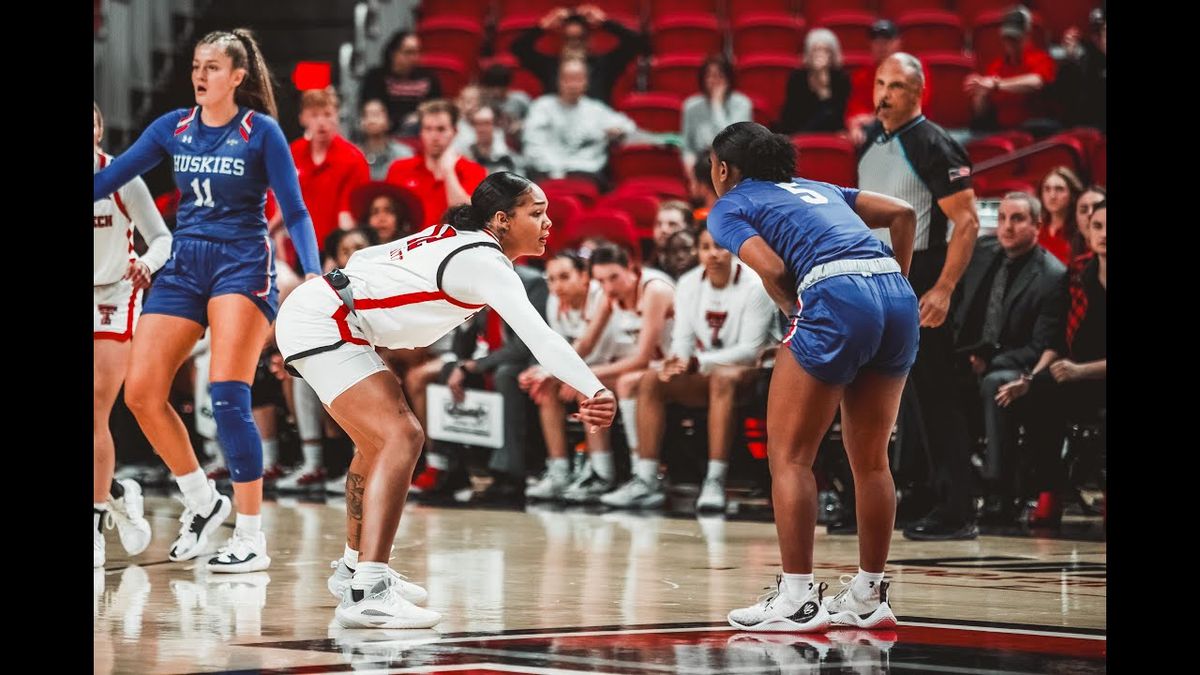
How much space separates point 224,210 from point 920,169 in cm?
247

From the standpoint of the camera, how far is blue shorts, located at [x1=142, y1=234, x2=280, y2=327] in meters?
5.11

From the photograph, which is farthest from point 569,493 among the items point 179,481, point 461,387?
point 179,481

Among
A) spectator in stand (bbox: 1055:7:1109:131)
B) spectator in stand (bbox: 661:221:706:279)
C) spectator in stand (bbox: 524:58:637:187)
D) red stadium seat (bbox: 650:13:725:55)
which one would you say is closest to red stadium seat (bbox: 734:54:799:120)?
red stadium seat (bbox: 650:13:725:55)

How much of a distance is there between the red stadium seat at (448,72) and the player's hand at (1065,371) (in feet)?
19.7

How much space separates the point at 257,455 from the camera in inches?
205

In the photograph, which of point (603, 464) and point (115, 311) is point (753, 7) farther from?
point (115, 311)

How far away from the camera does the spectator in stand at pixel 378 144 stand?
9.66 meters

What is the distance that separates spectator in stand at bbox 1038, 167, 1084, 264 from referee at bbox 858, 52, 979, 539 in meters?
1.82

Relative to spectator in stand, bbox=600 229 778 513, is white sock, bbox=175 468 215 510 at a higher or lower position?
Result: lower

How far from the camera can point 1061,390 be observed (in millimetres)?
6586

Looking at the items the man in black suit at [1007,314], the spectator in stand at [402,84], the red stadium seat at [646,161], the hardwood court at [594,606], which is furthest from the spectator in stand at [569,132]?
the hardwood court at [594,606]

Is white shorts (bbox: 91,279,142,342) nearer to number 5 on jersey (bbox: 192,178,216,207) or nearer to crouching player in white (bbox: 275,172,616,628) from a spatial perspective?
number 5 on jersey (bbox: 192,178,216,207)

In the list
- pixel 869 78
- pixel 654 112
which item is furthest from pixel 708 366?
pixel 654 112
